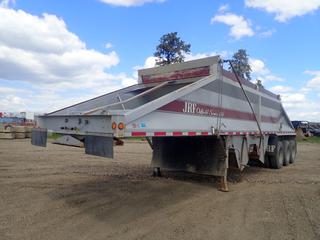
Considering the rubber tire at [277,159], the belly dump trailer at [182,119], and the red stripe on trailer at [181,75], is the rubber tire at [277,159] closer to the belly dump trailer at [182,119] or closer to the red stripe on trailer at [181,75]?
the belly dump trailer at [182,119]

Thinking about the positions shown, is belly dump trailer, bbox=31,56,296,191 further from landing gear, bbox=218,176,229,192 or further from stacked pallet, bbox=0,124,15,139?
stacked pallet, bbox=0,124,15,139

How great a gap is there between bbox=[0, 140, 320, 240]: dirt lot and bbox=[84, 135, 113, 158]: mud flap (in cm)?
104

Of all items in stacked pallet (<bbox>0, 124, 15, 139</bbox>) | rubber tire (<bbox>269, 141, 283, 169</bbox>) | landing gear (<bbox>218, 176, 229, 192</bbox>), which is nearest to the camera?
landing gear (<bbox>218, 176, 229, 192</bbox>)

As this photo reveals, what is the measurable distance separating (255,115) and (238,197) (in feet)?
11.1

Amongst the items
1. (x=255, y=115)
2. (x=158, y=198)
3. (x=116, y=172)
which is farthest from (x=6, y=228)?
(x=255, y=115)

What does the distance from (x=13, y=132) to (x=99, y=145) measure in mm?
23384

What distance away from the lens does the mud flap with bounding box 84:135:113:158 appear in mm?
5348

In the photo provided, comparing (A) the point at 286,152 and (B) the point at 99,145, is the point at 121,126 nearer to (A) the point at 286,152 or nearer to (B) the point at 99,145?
(B) the point at 99,145

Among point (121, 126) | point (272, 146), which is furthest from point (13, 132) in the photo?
point (121, 126)

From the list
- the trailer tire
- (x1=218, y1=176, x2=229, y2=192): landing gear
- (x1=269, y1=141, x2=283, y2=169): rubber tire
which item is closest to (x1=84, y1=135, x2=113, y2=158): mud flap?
(x1=218, y1=176, x2=229, y2=192): landing gear

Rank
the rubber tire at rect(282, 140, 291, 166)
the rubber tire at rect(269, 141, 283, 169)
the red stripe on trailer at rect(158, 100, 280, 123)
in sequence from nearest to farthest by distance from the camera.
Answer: the red stripe on trailer at rect(158, 100, 280, 123)
the rubber tire at rect(269, 141, 283, 169)
the rubber tire at rect(282, 140, 291, 166)

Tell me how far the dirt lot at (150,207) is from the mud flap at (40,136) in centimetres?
102

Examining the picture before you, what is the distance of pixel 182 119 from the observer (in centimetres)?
656

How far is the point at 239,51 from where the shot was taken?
49.8 metres
